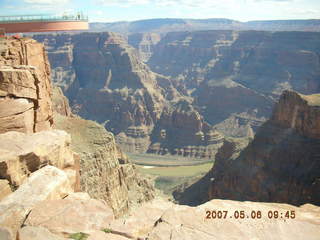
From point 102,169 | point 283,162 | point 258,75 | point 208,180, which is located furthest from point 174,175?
point 258,75

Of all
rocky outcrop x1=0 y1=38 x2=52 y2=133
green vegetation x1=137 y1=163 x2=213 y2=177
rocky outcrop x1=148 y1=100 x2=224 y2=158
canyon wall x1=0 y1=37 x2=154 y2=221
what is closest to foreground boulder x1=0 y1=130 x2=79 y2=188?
canyon wall x1=0 y1=37 x2=154 y2=221

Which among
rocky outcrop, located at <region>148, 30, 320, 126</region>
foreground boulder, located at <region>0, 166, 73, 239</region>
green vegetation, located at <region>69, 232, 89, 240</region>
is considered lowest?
rocky outcrop, located at <region>148, 30, 320, 126</region>

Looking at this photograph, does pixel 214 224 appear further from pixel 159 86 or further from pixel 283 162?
pixel 159 86

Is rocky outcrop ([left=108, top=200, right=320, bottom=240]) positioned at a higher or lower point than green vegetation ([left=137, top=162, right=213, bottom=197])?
higher

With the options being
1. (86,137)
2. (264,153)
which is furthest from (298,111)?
(86,137)

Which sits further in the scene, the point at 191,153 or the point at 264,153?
the point at 191,153

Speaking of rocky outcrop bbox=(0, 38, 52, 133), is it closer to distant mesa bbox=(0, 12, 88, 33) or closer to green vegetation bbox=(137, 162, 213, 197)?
distant mesa bbox=(0, 12, 88, 33)

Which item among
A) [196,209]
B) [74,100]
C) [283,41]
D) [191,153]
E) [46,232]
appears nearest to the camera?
[46,232]

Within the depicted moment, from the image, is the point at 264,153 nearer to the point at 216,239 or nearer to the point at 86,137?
the point at 86,137
